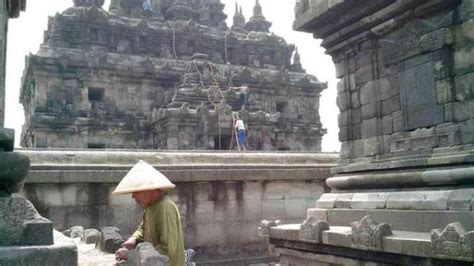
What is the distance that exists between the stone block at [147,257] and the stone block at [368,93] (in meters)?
4.77

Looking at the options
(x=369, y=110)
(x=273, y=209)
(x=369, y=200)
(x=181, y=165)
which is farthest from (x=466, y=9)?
(x=181, y=165)

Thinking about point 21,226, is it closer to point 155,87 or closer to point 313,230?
Answer: point 313,230

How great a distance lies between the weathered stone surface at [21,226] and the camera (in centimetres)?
288

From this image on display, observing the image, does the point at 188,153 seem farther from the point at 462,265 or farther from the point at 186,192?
the point at 462,265

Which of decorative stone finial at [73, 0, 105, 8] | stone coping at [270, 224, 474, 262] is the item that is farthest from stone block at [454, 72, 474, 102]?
decorative stone finial at [73, 0, 105, 8]

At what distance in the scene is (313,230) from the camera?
22.3ft

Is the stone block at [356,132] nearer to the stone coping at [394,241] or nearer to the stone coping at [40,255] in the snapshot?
the stone coping at [394,241]

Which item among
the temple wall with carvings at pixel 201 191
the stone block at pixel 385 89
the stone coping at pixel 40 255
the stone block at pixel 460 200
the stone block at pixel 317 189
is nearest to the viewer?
the stone coping at pixel 40 255

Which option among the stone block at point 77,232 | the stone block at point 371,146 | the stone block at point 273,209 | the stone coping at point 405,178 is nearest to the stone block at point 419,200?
the stone coping at point 405,178

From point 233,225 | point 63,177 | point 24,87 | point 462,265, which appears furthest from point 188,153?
point 24,87

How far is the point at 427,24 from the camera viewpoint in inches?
251

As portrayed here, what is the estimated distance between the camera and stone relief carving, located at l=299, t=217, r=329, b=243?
672cm

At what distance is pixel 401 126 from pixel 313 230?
6.13 feet

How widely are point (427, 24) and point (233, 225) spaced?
5351 mm
